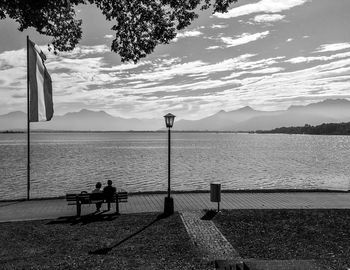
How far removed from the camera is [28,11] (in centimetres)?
1030

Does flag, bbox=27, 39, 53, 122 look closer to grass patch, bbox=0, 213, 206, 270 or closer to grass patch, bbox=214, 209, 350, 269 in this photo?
grass patch, bbox=0, 213, 206, 270

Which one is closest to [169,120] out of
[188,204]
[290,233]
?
[188,204]

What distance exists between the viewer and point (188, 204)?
17.2 m

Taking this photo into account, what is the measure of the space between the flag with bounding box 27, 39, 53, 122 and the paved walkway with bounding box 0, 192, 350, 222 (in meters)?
4.23

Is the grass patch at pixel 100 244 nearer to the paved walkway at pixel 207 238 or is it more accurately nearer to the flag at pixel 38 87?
the paved walkway at pixel 207 238

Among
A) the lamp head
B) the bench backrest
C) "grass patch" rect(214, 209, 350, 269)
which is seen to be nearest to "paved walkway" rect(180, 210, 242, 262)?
"grass patch" rect(214, 209, 350, 269)

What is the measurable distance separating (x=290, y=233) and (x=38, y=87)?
13.2 metres

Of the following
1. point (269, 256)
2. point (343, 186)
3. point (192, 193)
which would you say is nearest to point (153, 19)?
point (269, 256)

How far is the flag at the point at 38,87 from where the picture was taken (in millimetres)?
18219

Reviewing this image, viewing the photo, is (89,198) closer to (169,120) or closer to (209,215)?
(169,120)

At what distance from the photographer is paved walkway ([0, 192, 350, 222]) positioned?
15672 millimetres

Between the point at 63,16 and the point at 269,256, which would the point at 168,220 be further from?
the point at 63,16

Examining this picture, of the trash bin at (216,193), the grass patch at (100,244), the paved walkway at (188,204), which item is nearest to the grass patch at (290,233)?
the trash bin at (216,193)

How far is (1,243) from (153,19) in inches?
320
